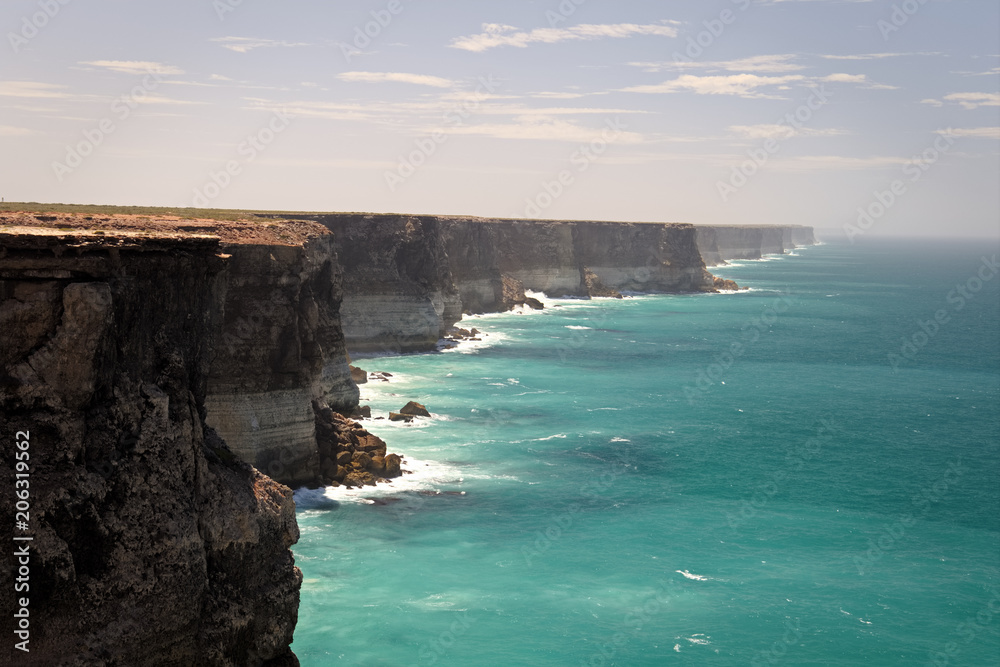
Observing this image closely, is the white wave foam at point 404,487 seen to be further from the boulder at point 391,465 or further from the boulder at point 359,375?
the boulder at point 359,375

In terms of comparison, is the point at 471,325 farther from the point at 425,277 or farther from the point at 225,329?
the point at 225,329

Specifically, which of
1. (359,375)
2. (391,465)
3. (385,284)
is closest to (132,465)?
(391,465)

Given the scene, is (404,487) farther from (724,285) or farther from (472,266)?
(724,285)

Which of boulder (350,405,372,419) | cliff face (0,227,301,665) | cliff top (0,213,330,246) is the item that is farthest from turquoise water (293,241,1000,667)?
cliff top (0,213,330,246)

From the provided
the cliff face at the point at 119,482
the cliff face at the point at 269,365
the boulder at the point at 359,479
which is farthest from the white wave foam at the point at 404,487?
the cliff face at the point at 119,482

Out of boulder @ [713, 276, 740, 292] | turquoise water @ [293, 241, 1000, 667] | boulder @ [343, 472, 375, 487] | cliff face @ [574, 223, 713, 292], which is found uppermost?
cliff face @ [574, 223, 713, 292]

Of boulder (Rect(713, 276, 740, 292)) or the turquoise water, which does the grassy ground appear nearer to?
the turquoise water
